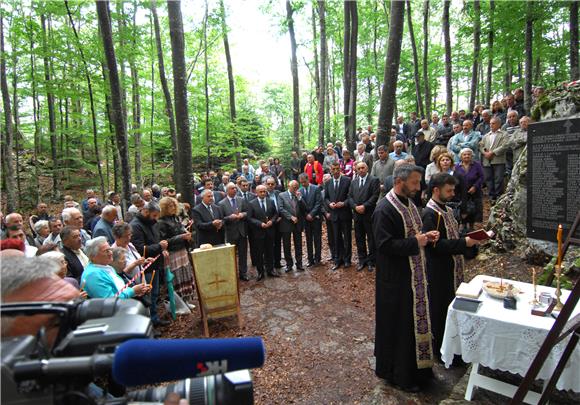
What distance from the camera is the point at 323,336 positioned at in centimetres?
510

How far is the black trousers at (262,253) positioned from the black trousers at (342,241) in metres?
1.59

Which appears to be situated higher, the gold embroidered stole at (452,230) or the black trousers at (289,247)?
the gold embroidered stole at (452,230)

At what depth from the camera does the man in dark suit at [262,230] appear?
803 centimetres

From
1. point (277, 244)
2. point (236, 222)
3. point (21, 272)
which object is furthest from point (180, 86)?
point (21, 272)

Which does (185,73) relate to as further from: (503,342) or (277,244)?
(503,342)

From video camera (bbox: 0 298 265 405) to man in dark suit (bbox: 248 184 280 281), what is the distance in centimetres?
669

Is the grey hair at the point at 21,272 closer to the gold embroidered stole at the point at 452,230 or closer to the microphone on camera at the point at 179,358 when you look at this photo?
the microphone on camera at the point at 179,358

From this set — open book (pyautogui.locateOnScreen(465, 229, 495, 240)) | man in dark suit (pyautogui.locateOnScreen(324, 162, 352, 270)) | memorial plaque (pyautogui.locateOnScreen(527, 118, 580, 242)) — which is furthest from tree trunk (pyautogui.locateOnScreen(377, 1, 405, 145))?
open book (pyautogui.locateOnScreen(465, 229, 495, 240))

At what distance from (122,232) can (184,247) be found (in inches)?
Answer: 73.6

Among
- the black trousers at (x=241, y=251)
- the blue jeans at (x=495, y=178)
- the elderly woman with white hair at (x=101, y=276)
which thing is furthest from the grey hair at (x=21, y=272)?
the blue jeans at (x=495, y=178)

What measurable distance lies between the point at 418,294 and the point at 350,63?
11.4 m

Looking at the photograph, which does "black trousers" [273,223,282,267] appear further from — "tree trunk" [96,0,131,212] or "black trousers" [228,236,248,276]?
"tree trunk" [96,0,131,212]

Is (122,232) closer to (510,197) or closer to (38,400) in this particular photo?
(38,400)

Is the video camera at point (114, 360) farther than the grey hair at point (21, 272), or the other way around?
the grey hair at point (21, 272)
